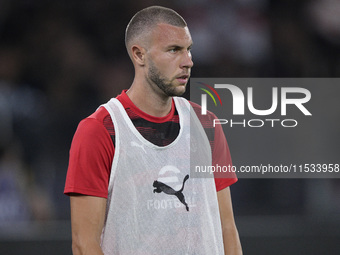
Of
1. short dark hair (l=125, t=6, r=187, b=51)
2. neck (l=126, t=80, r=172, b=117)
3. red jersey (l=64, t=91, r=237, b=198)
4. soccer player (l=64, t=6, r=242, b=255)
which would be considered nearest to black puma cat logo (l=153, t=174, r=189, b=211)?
soccer player (l=64, t=6, r=242, b=255)

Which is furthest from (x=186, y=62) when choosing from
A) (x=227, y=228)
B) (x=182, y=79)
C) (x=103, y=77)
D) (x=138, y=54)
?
(x=103, y=77)

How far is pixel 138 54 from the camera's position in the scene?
5.61 feet

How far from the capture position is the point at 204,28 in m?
3.25

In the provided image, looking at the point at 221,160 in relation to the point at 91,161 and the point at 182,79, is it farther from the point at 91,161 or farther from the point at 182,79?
the point at 91,161

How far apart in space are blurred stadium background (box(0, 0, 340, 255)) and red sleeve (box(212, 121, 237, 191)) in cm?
99

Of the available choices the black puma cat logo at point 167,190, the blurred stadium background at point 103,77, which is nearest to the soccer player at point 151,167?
the black puma cat logo at point 167,190

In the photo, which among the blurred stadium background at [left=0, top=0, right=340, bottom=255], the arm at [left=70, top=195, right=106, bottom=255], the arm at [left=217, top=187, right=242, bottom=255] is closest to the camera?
the arm at [left=70, top=195, right=106, bottom=255]

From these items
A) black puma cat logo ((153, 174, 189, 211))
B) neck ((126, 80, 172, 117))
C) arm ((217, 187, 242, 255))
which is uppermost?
neck ((126, 80, 172, 117))

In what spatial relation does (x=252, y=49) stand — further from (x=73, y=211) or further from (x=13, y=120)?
(x=73, y=211)

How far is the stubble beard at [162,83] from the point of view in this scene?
1.64 meters

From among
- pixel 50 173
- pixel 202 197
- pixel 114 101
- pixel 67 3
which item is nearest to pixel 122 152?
pixel 114 101

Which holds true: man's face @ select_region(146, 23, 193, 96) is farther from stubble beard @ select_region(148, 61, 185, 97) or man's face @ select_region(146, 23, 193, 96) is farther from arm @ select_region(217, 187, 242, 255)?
arm @ select_region(217, 187, 242, 255)

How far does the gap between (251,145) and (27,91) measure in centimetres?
131

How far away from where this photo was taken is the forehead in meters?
1.64
